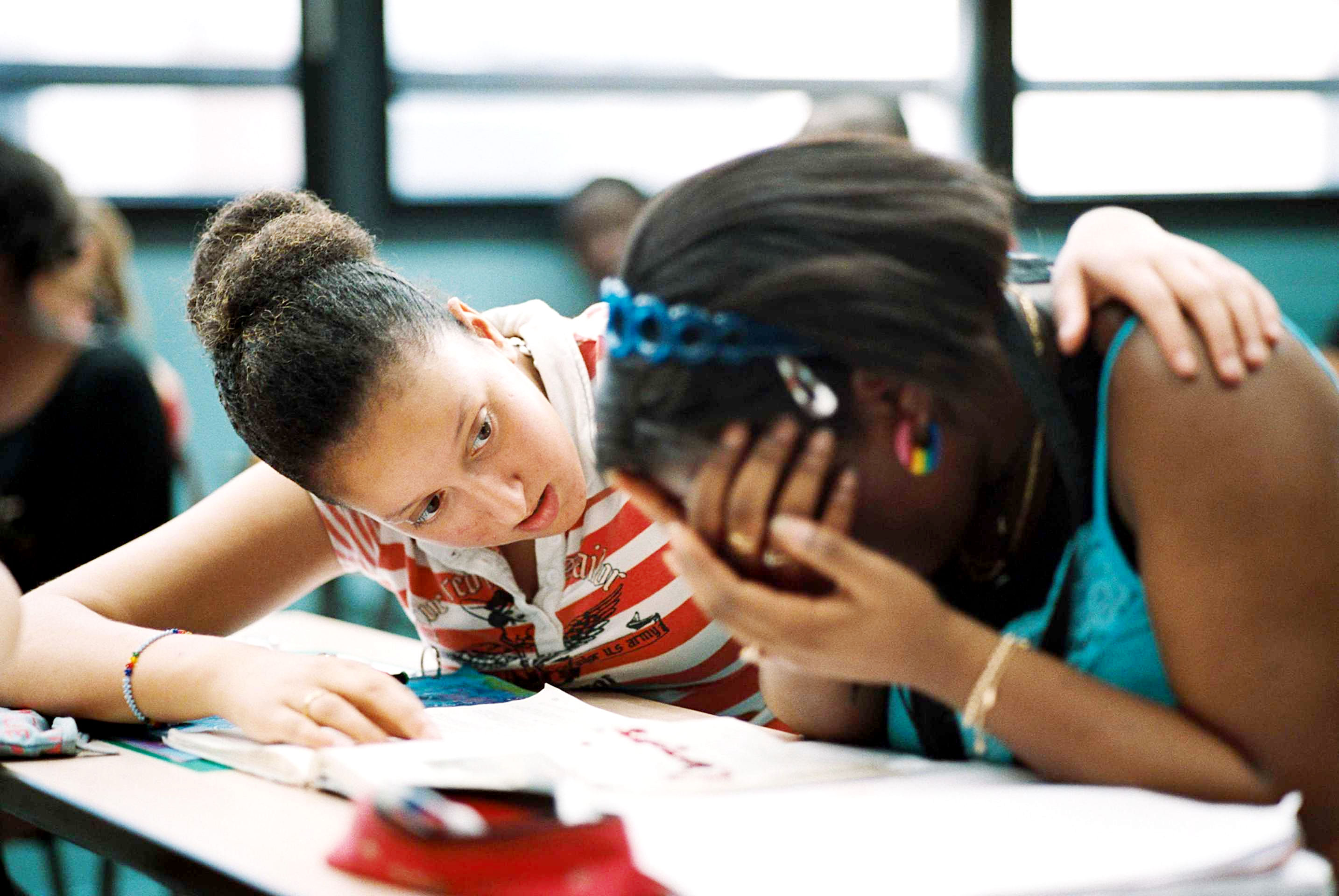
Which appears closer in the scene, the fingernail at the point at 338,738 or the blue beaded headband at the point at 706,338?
the blue beaded headband at the point at 706,338

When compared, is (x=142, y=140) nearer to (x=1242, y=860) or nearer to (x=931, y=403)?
Result: (x=931, y=403)

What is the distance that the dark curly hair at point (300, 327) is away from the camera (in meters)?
1.27

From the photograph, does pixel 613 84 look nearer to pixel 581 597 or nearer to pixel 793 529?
pixel 581 597

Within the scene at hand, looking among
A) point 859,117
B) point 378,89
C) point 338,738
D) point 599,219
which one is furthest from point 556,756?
point 378,89

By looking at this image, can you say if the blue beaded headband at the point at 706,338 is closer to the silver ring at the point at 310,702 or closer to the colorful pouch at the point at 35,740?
the silver ring at the point at 310,702

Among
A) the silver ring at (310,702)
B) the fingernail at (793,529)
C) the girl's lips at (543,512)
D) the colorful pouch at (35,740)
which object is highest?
the fingernail at (793,529)

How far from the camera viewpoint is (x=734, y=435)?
2.95ft

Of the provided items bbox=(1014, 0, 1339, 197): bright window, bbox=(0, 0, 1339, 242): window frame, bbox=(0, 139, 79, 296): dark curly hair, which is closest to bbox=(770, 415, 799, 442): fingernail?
bbox=(0, 139, 79, 296): dark curly hair

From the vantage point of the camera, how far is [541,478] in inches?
54.2

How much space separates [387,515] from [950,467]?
59 cm

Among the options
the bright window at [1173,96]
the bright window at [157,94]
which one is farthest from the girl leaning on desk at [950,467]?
the bright window at [1173,96]

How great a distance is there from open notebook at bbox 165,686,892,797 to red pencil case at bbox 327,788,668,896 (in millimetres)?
71

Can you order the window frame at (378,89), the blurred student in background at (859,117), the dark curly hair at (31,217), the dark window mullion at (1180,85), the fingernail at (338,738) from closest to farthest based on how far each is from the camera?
the fingernail at (338,738) → the dark curly hair at (31,217) → the blurred student in background at (859,117) → the window frame at (378,89) → the dark window mullion at (1180,85)

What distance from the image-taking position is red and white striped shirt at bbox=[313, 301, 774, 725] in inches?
58.9
